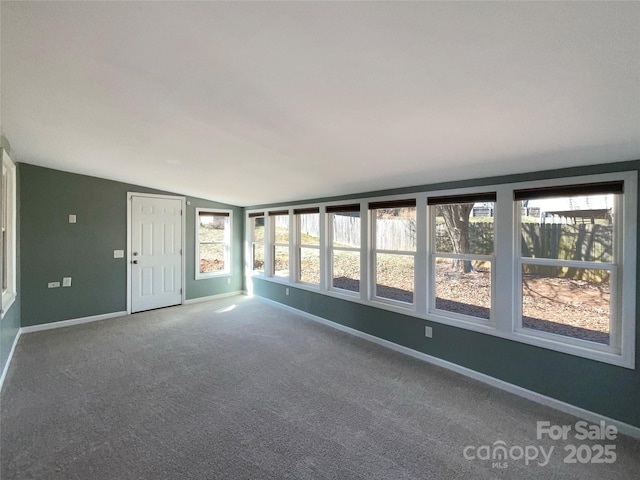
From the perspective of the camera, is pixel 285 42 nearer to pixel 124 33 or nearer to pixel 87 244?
pixel 124 33

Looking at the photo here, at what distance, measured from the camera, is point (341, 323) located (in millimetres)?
4352

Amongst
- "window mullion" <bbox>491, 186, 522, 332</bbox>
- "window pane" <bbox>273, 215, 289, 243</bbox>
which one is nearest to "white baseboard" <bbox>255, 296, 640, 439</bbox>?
"window mullion" <bbox>491, 186, 522, 332</bbox>

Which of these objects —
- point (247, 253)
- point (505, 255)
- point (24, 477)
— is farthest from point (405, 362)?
point (247, 253)

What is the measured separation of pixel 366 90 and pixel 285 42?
0.51m

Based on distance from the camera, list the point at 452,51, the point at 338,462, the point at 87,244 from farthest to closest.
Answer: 1. the point at 87,244
2. the point at 338,462
3. the point at 452,51

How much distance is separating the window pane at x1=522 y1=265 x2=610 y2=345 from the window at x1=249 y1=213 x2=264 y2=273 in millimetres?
4842

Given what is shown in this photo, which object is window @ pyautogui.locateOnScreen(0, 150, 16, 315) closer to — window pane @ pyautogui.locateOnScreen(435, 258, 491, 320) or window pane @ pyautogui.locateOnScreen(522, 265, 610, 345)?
window pane @ pyautogui.locateOnScreen(435, 258, 491, 320)

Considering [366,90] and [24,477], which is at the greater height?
[366,90]

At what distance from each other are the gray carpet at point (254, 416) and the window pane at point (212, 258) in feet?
8.36

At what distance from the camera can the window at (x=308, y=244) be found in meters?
4.96

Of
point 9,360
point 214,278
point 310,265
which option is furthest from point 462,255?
point 9,360

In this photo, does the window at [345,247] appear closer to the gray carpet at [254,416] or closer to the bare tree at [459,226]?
the gray carpet at [254,416]

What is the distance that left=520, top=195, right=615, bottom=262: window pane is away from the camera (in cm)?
233

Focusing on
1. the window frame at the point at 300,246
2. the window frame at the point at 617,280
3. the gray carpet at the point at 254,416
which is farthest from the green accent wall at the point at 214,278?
the window frame at the point at 617,280
